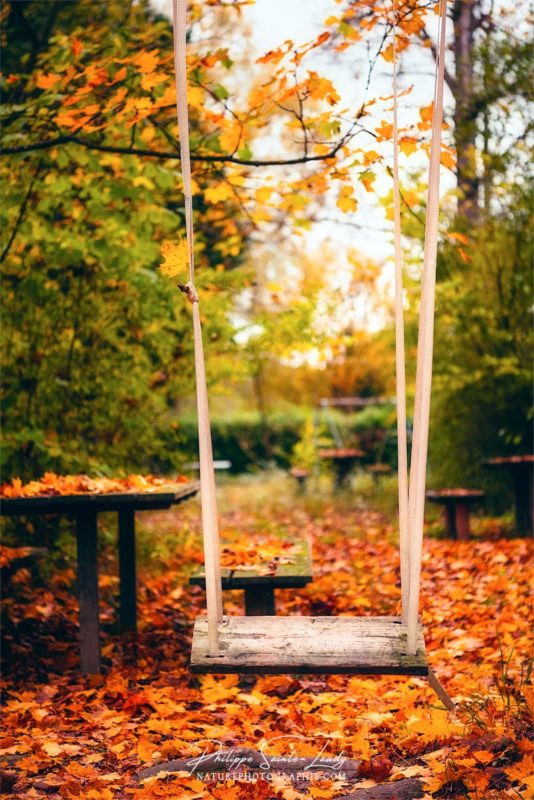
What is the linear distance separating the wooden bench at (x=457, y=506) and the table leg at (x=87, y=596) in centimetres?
381

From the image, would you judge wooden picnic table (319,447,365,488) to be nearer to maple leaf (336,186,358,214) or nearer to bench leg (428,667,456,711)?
maple leaf (336,186,358,214)

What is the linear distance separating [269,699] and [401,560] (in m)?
1.65

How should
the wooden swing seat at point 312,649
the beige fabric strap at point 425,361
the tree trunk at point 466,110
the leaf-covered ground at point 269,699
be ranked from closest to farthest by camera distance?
the beige fabric strap at point 425,361, the wooden swing seat at point 312,649, the leaf-covered ground at point 269,699, the tree trunk at point 466,110

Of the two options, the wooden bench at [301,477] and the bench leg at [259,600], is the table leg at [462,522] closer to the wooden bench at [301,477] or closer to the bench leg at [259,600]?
the bench leg at [259,600]

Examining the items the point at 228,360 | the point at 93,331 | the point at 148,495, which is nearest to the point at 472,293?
the point at 228,360

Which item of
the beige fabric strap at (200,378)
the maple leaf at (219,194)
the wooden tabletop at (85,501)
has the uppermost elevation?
the maple leaf at (219,194)

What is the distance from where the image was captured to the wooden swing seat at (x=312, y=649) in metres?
2.40

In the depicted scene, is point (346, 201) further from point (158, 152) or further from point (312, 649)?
point (312, 649)

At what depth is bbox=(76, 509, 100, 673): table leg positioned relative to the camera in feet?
13.4

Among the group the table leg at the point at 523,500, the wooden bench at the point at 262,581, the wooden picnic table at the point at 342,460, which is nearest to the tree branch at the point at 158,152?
the wooden bench at the point at 262,581

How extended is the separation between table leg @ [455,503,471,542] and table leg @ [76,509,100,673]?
417cm

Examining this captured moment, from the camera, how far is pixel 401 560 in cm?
239

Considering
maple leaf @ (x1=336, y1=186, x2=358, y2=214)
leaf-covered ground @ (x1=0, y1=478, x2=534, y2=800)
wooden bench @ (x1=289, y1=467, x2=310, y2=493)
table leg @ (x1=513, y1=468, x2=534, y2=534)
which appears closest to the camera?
leaf-covered ground @ (x1=0, y1=478, x2=534, y2=800)

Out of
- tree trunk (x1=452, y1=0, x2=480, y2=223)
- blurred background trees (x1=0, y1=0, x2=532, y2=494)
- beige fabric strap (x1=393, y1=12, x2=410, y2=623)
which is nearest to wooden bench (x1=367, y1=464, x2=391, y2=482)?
blurred background trees (x1=0, y1=0, x2=532, y2=494)
